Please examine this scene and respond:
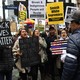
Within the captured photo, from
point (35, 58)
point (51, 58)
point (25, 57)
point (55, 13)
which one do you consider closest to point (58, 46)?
point (51, 58)

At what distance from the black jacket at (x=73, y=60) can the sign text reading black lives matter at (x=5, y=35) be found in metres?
3.55

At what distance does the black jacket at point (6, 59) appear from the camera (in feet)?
26.9

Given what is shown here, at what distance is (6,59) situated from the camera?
27.0 ft

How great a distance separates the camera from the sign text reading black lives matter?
27.5 ft

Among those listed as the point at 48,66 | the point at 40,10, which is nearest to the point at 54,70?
the point at 48,66

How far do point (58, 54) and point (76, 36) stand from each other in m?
4.86

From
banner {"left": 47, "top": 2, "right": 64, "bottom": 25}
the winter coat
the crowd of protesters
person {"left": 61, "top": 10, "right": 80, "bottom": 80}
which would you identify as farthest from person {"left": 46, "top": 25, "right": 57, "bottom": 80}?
person {"left": 61, "top": 10, "right": 80, "bottom": 80}

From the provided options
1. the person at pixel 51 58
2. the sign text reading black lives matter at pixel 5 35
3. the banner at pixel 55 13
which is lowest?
the person at pixel 51 58

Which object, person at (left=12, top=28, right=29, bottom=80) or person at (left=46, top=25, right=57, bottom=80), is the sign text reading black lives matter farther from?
person at (left=46, top=25, right=57, bottom=80)

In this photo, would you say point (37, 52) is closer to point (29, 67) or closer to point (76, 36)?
point (29, 67)

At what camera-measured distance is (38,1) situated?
437 inches

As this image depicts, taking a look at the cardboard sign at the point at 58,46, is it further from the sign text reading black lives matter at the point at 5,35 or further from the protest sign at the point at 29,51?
the sign text reading black lives matter at the point at 5,35

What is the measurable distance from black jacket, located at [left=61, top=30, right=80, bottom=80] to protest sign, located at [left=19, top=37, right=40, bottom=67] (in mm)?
4172

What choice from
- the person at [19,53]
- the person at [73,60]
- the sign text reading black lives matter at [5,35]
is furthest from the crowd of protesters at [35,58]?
the person at [73,60]
